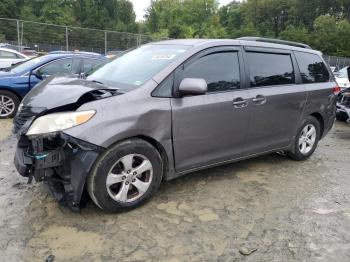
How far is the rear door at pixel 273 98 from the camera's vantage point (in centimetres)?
444

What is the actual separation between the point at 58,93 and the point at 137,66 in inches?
38.8

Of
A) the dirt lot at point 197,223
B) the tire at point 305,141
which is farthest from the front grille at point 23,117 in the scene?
the tire at point 305,141

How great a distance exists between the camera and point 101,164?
3.26 m

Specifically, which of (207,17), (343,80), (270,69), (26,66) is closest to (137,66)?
(270,69)

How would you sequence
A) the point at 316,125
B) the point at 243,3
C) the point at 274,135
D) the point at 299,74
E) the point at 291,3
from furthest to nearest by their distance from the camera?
1. the point at 243,3
2. the point at 291,3
3. the point at 316,125
4. the point at 299,74
5. the point at 274,135

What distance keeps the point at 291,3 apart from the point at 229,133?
86.5 meters

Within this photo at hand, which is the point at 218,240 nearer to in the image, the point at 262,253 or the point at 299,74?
the point at 262,253

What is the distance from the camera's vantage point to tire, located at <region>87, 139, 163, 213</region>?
329 centimetres

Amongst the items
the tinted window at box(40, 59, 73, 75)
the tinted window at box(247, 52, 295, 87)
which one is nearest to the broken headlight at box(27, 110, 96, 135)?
the tinted window at box(247, 52, 295, 87)

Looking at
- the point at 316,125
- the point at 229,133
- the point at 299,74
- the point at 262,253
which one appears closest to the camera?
the point at 262,253

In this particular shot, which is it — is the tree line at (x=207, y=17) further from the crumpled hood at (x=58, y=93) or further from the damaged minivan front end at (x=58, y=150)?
the damaged minivan front end at (x=58, y=150)

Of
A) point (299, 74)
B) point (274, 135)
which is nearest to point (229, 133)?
point (274, 135)

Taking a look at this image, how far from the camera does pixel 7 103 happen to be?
7523 millimetres

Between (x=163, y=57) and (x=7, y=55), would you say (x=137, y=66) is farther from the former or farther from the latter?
(x=7, y=55)
